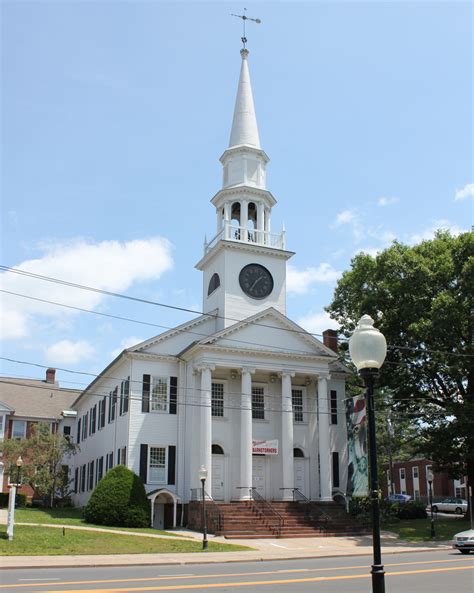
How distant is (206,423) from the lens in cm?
3534

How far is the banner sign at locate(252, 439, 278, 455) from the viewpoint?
37469 mm

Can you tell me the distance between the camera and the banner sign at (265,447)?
37469 millimetres

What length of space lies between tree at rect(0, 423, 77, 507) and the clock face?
19289 mm

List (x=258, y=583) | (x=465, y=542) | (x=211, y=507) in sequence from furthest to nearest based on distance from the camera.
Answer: (x=211, y=507)
(x=465, y=542)
(x=258, y=583)

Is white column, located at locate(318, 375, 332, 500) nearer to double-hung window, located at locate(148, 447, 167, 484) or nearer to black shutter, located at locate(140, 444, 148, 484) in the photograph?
double-hung window, located at locate(148, 447, 167, 484)

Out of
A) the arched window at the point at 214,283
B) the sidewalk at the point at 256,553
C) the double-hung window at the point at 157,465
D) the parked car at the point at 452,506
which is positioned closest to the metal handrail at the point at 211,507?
the sidewalk at the point at 256,553

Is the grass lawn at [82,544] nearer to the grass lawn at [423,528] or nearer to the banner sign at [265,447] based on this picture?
the banner sign at [265,447]

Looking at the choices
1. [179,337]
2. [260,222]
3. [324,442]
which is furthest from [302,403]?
[260,222]

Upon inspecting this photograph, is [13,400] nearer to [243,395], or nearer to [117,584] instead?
[243,395]

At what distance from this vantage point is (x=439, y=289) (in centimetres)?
3762

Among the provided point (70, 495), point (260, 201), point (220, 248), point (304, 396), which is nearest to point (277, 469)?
point (304, 396)

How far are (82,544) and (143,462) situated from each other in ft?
40.1

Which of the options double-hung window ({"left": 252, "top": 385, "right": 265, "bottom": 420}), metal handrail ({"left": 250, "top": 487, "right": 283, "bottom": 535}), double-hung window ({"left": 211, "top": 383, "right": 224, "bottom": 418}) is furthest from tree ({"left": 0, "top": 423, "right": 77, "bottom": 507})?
metal handrail ({"left": 250, "top": 487, "right": 283, "bottom": 535})

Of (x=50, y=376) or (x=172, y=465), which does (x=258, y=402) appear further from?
(x=50, y=376)
